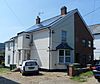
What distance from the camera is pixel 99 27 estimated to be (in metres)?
53.8

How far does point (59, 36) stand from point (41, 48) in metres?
3.45

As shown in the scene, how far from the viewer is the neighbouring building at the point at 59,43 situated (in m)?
32.5

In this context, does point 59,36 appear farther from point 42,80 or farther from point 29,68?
point 42,80

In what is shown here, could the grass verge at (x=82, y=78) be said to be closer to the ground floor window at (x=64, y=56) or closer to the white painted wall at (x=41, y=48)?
the ground floor window at (x=64, y=56)

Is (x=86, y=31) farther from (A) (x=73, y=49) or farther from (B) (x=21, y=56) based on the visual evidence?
(B) (x=21, y=56)

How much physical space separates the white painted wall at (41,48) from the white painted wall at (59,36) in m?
0.93

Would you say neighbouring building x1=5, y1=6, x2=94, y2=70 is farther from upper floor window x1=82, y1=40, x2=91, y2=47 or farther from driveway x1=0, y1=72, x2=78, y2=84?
driveway x1=0, y1=72, x2=78, y2=84

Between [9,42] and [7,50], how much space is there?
2.23 m

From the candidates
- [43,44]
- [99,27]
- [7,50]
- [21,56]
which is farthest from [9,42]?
[99,27]

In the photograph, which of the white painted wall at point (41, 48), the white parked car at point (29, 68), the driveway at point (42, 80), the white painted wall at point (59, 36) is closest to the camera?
the driveway at point (42, 80)

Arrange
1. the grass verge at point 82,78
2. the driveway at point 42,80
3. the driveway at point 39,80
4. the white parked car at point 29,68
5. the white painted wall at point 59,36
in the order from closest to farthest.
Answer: the driveway at point 42,80 → the driveway at point 39,80 → the grass verge at point 82,78 → the white parked car at point 29,68 → the white painted wall at point 59,36

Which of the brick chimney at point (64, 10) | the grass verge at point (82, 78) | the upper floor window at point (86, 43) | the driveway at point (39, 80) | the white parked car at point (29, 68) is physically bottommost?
the driveway at point (39, 80)

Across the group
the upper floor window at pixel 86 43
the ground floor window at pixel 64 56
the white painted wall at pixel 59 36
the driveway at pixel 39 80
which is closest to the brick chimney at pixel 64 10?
the white painted wall at pixel 59 36

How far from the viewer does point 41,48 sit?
34.4 metres
